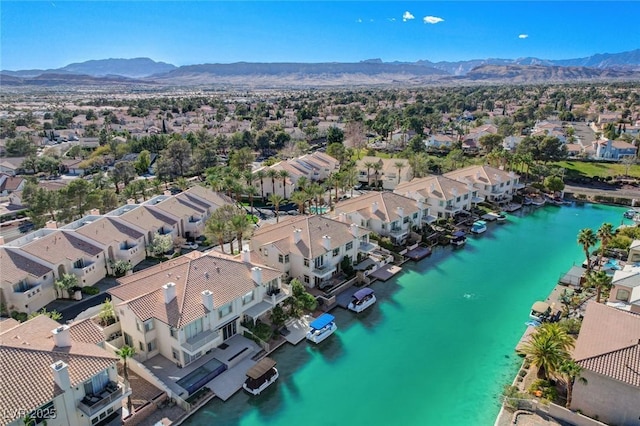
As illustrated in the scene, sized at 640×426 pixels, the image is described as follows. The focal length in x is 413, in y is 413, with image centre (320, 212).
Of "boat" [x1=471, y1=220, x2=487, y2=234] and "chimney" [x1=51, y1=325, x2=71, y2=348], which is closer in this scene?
"chimney" [x1=51, y1=325, x2=71, y2=348]

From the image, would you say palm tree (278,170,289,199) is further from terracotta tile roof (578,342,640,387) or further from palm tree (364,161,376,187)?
terracotta tile roof (578,342,640,387)

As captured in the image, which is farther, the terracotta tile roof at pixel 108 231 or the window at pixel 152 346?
the terracotta tile roof at pixel 108 231

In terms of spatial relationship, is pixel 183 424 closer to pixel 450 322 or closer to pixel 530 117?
pixel 450 322

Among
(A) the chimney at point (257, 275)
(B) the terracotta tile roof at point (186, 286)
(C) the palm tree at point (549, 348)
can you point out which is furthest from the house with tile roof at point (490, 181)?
(B) the terracotta tile roof at point (186, 286)

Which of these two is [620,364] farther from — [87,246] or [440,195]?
[87,246]

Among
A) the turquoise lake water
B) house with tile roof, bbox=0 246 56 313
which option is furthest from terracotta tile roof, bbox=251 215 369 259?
house with tile roof, bbox=0 246 56 313

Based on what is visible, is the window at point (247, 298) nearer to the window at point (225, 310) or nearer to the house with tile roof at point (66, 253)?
the window at point (225, 310)

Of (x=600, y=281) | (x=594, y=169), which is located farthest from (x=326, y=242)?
(x=594, y=169)

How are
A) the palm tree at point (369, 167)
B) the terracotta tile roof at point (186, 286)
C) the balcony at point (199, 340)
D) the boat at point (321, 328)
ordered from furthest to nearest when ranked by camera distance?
the palm tree at point (369, 167), the boat at point (321, 328), the terracotta tile roof at point (186, 286), the balcony at point (199, 340)
